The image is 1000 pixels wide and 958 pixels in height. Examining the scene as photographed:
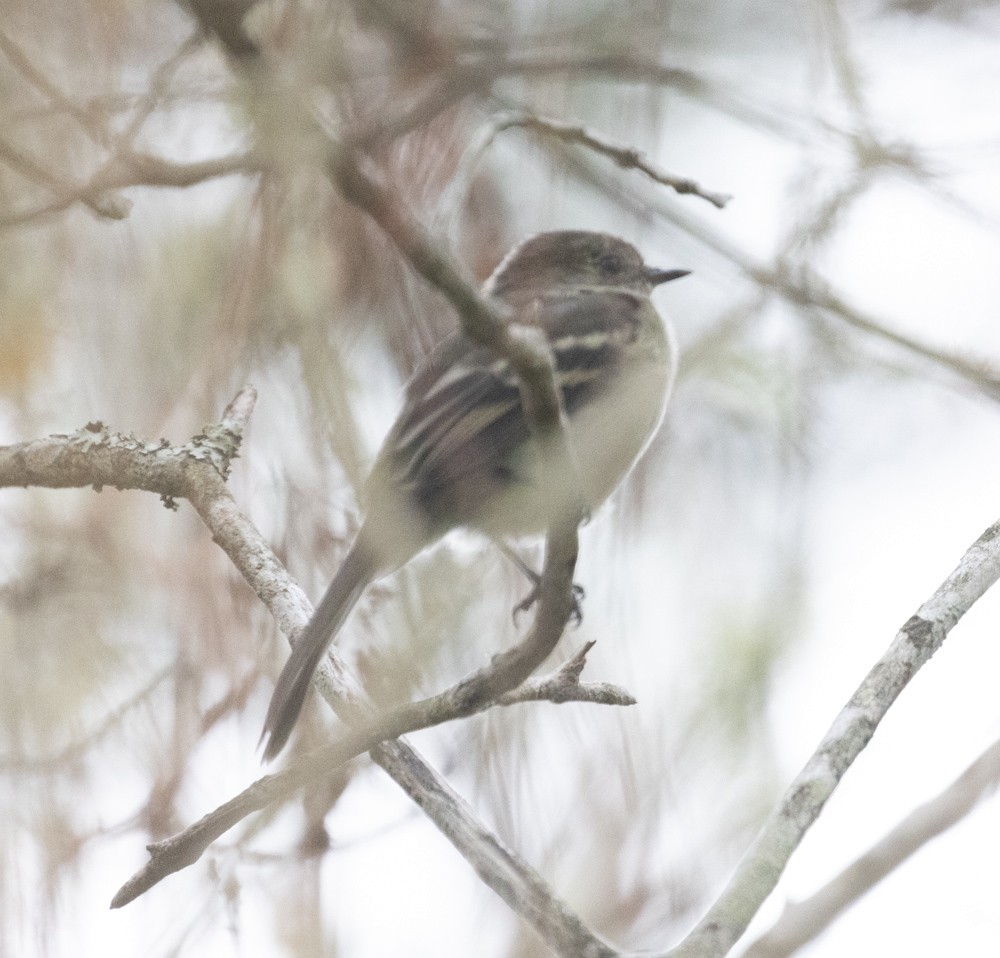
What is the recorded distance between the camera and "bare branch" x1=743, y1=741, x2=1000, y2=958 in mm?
2672

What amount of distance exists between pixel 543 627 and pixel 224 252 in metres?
2.21

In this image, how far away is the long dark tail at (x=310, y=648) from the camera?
275cm

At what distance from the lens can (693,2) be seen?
4582mm

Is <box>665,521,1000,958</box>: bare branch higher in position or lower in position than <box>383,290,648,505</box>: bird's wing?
lower

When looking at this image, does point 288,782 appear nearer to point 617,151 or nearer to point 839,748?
point 839,748

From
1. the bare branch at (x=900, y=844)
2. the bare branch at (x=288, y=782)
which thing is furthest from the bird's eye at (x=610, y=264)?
the bare branch at (x=288, y=782)

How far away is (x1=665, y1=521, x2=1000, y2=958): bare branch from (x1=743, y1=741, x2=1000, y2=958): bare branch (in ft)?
1.95

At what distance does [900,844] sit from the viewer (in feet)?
9.41

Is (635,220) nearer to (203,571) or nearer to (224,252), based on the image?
(224,252)

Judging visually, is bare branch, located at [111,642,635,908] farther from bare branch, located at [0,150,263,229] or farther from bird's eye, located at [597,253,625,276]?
bird's eye, located at [597,253,625,276]

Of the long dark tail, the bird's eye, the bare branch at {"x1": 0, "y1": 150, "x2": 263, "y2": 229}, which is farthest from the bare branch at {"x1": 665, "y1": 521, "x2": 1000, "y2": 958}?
the bird's eye

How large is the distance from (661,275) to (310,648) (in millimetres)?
2109

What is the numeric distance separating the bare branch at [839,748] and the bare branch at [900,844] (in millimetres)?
594

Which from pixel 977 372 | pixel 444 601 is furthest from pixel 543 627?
pixel 977 372
